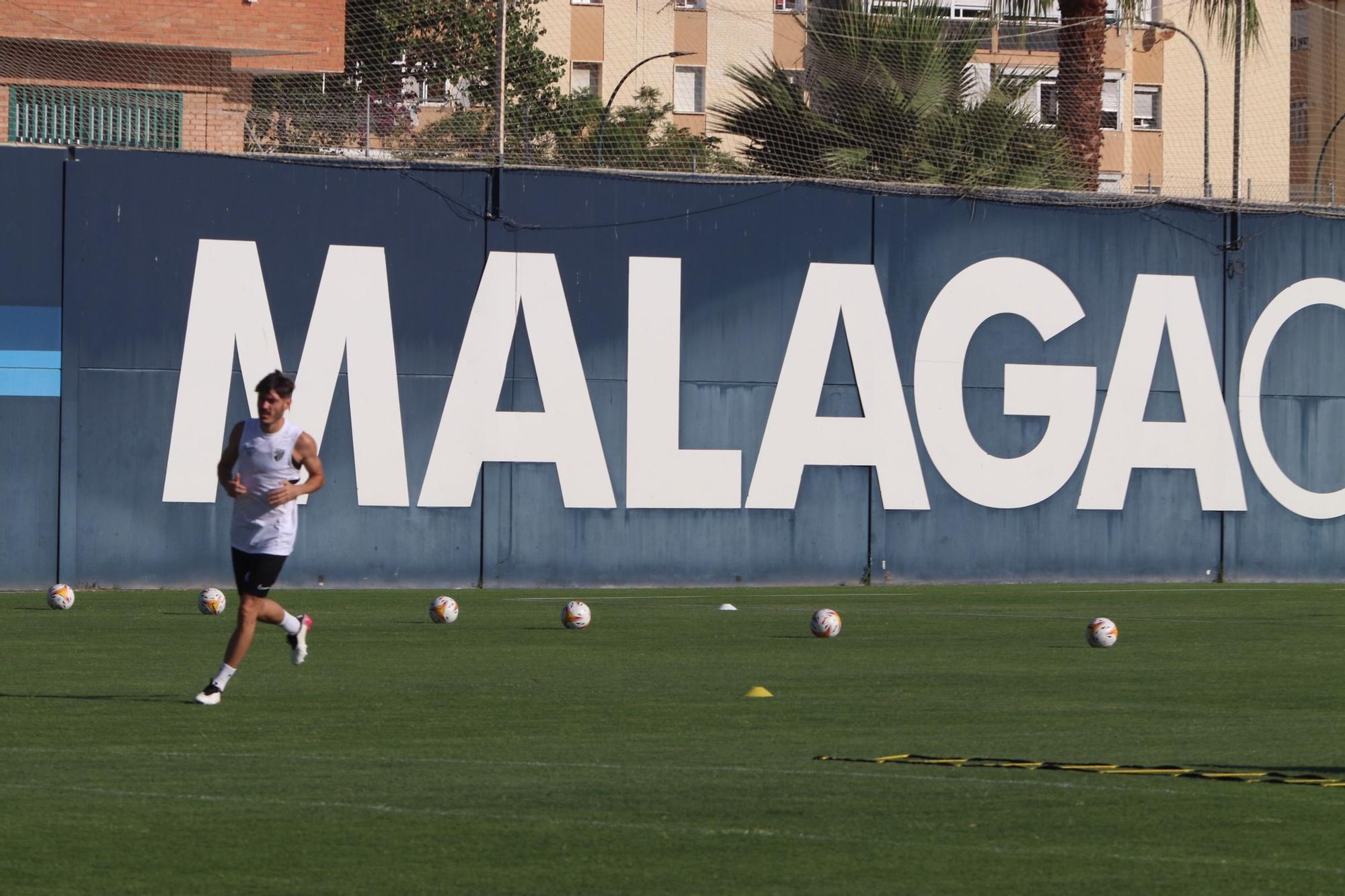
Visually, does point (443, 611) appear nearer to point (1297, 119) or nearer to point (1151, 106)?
point (1297, 119)

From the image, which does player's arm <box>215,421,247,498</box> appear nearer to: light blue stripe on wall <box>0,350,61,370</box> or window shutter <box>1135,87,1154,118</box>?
light blue stripe on wall <box>0,350,61,370</box>

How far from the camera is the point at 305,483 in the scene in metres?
12.7

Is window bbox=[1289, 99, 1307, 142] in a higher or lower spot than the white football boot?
higher

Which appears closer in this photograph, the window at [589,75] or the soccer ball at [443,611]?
the soccer ball at [443,611]

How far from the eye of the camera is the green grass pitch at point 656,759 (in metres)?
7.33

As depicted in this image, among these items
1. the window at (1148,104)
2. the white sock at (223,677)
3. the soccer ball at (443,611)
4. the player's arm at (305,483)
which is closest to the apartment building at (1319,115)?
the window at (1148,104)

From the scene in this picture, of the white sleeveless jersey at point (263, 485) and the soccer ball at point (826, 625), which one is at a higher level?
the white sleeveless jersey at point (263, 485)

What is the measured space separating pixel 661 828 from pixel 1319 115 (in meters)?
37.0

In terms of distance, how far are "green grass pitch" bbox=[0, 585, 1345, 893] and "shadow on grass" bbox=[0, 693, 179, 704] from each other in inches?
1.6

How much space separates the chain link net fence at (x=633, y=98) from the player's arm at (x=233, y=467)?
11588 millimetres

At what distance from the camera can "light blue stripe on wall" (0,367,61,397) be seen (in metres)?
22.5

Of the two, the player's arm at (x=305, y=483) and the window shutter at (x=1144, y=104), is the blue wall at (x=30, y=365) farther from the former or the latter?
the window shutter at (x=1144, y=104)

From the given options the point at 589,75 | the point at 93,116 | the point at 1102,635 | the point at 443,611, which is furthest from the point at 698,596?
the point at 589,75

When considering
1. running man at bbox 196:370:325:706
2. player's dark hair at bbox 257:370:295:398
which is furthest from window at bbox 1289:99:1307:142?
player's dark hair at bbox 257:370:295:398
